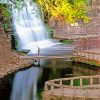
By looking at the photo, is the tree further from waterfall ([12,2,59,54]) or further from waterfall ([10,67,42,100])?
waterfall ([12,2,59,54])

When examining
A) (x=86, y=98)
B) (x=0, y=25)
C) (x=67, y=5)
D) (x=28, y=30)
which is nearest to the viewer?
(x=67, y=5)

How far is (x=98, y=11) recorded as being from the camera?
7469 centimetres

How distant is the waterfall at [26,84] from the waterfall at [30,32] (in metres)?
9.84

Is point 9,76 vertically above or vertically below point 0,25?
below

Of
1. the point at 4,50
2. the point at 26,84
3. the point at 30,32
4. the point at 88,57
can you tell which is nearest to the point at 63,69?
the point at 88,57

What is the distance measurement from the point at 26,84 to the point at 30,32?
2088 cm

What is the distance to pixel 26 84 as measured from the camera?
124ft

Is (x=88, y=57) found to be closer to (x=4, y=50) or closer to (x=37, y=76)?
(x=37, y=76)

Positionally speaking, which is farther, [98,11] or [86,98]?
[98,11]

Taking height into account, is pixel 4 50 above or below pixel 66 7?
below

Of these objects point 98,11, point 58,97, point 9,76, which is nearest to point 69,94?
point 58,97

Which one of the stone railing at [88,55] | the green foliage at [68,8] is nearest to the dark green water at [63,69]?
the stone railing at [88,55]

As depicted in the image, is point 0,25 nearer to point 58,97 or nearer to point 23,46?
point 23,46

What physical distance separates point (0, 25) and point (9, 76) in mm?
7355
